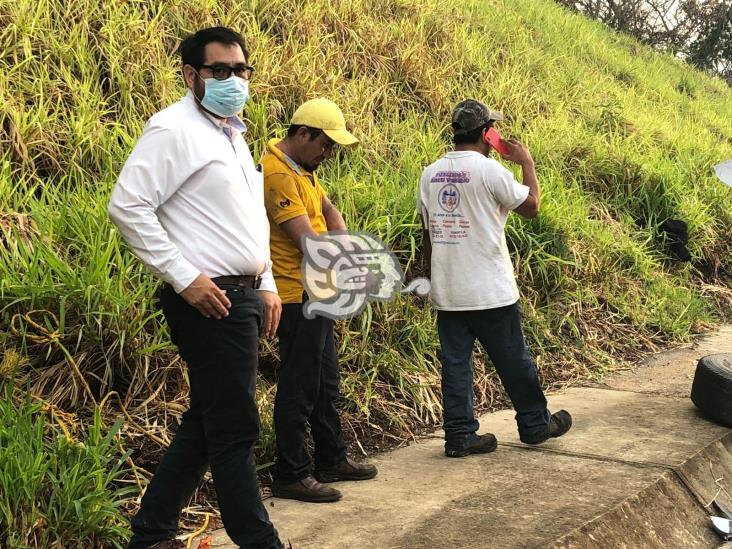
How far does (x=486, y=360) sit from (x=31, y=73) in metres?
3.41

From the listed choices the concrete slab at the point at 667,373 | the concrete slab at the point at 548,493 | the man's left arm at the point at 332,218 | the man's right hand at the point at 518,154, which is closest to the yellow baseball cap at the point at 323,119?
the man's left arm at the point at 332,218

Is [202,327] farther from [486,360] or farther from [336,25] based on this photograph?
[336,25]

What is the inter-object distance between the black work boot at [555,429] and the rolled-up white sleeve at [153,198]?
2.32m

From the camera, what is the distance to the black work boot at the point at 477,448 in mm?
4078

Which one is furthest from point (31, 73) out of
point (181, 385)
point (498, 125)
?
point (498, 125)

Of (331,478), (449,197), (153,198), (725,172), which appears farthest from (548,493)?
(725,172)

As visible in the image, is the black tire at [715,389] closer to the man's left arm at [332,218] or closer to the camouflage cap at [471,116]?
the camouflage cap at [471,116]

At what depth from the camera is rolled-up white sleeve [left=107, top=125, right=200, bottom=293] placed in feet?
8.02

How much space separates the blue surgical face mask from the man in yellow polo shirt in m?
0.71

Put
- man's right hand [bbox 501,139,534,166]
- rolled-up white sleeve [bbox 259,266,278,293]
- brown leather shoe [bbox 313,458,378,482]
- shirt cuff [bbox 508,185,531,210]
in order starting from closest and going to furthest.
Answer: rolled-up white sleeve [bbox 259,266,278,293] < brown leather shoe [bbox 313,458,378,482] < shirt cuff [bbox 508,185,531,210] < man's right hand [bbox 501,139,534,166]

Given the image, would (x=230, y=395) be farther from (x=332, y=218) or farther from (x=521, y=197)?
(x=521, y=197)

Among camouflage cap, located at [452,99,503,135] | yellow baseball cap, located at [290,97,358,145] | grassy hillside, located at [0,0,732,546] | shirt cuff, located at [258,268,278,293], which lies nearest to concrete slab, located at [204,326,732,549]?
grassy hillside, located at [0,0,732,546]

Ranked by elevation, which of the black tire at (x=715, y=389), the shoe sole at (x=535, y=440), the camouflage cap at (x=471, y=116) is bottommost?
the shoe sole at (x=535, y=440)

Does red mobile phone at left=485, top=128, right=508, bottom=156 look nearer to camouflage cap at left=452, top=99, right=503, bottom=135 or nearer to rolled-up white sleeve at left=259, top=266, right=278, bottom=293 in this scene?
camouflage cap at left=452, top=99, right=503, bottom=135
